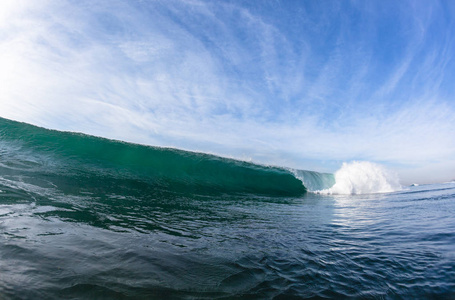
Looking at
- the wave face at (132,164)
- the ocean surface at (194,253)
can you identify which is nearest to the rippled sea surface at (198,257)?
the ocean surface at (194,253)

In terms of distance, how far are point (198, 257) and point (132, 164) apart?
40.6ft

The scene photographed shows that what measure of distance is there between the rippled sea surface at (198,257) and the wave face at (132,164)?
5.26 m

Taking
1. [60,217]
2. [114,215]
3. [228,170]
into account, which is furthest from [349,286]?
[228,170]

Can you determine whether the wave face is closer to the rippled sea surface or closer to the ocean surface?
the ocean surface

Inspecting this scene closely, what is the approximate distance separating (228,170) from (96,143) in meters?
9.01

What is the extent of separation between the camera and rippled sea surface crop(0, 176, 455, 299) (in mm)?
1979

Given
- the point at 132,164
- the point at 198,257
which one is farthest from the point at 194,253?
the point at 132,164

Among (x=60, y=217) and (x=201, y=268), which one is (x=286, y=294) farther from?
(x=60, y=217)

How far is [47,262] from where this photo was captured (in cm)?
221

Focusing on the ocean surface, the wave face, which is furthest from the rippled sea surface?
the wave face

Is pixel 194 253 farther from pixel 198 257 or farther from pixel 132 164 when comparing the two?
pixel 132 164

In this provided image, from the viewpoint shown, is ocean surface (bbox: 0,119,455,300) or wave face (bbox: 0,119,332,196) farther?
wave face (bbox: 0,119,332,196)

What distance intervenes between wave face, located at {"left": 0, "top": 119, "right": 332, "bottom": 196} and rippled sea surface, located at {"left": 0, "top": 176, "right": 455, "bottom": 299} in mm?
5257

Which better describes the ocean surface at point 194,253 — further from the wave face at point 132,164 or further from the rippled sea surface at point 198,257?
the wave face at point 132,164
